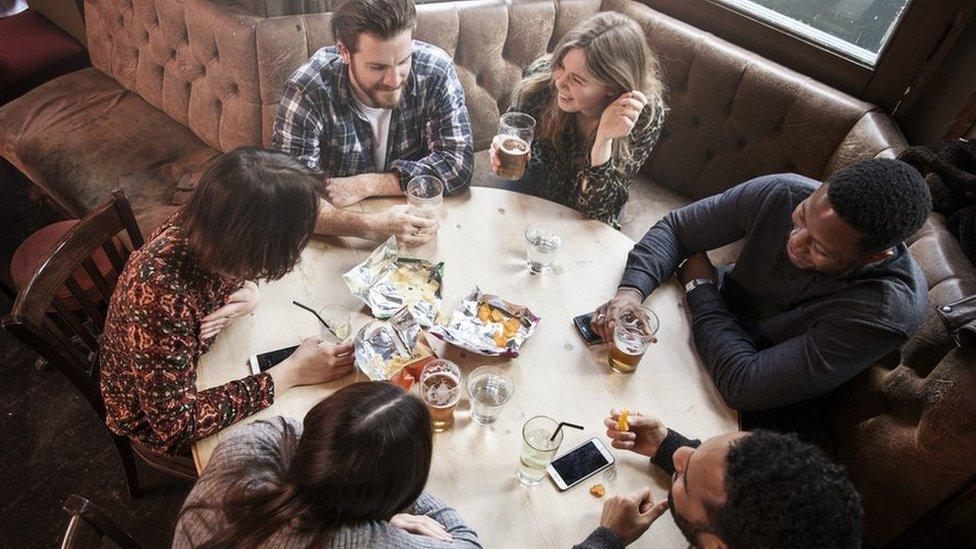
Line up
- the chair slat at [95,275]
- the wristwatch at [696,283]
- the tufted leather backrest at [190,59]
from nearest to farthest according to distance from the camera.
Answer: the chair slat at [95,275]
the wristwatch at [696,283]
the tufted leather backrest at [190,59]

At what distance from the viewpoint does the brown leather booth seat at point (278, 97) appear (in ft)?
7.95

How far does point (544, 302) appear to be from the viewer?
179 cm

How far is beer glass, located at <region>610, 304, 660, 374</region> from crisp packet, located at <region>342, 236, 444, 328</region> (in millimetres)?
513

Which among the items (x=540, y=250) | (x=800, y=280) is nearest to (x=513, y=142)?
(x=540, y=250)

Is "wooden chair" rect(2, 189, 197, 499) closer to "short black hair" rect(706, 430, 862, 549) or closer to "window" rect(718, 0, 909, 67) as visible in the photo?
"short black hair" rect(706, 430, 862, 549)

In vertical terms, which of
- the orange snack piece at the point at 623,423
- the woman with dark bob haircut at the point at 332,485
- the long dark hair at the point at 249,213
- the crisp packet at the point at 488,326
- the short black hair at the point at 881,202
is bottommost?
the crisp packet at the point at 488,326

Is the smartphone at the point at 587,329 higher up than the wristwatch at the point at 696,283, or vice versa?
the wristwatch at the point at 696,283

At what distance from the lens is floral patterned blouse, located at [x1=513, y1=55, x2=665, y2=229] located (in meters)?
2.18

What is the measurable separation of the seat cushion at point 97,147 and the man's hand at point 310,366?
1411 mm

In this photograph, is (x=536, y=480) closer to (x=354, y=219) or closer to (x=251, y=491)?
(x=251, y=491)

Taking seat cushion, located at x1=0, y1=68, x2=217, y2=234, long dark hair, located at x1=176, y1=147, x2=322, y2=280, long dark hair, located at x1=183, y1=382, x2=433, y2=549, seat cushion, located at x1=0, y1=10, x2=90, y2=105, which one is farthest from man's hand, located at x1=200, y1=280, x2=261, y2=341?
seat cushion, located at x1=0, y1=10, x2=90, y2=105

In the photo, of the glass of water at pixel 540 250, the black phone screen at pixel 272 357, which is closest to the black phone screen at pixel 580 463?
the glass of water at pixel 540 250

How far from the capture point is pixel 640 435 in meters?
1.43

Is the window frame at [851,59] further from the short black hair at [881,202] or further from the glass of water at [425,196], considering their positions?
the glass of water at [425,196]
